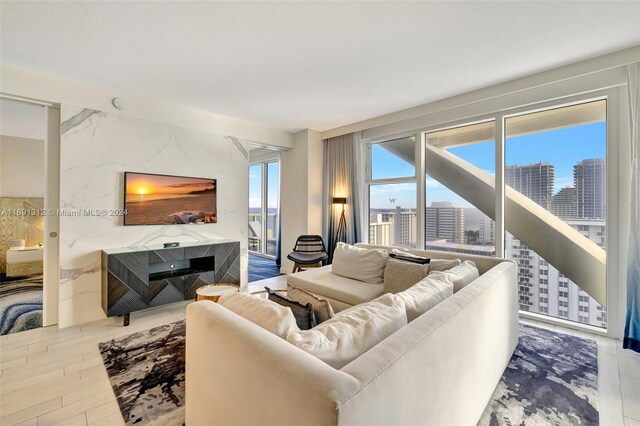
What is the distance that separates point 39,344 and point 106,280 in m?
0.71

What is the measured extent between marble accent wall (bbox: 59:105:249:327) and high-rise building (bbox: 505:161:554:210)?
3.97m

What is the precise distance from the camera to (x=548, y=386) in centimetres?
194

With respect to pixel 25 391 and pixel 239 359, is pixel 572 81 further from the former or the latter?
pixel 25 391

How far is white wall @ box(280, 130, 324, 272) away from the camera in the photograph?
16.0 feet

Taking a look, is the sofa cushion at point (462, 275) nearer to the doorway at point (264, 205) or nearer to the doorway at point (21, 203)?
the doorway at point (264, 205)

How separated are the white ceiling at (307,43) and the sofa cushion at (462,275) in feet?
6.06

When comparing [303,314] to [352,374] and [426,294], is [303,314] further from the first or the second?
[426,294]

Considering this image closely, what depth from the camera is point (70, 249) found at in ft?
9.77

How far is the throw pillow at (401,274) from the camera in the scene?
2434 millimetres

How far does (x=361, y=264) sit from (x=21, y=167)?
6326 millimetres

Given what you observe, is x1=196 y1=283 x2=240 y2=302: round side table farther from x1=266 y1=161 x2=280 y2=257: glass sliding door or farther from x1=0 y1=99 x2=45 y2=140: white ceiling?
x1=266 y1=161 x2=280 y2=257: glass sliding door

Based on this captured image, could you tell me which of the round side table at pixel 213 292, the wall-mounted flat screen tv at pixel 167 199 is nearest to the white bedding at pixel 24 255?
the wall-mounted flat screen tv at pixel 167 199

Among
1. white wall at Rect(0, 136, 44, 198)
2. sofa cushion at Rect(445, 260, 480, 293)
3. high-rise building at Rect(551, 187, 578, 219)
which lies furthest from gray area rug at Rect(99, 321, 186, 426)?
white wall at Rect(0, 136, 44, 198)

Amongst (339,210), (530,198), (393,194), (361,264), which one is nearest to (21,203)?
(339,210)
